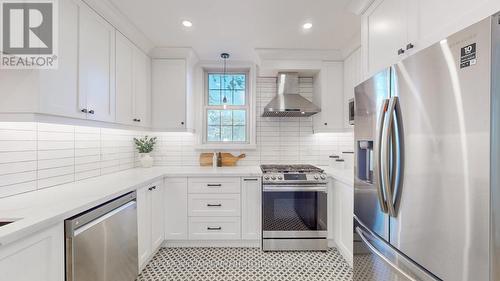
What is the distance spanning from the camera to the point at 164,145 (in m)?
3.25

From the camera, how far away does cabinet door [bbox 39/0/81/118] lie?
1400 millimetres

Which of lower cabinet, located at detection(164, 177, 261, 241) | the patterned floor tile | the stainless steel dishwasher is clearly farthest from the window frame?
the stainless steel dishwasher

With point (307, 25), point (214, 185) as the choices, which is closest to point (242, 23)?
point (307, 25)

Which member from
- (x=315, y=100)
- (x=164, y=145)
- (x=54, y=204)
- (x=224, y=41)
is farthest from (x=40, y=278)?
(x=315, y=100)

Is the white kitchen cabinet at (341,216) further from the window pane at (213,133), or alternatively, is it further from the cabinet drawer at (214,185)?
the window pane at (213,133)

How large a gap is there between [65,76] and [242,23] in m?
1.55

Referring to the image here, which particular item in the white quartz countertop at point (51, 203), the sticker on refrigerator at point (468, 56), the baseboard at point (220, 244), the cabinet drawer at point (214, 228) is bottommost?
the baseboard at point (220, 244)

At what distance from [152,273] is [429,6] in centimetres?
287

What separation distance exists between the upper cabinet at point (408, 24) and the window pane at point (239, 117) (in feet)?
6.18

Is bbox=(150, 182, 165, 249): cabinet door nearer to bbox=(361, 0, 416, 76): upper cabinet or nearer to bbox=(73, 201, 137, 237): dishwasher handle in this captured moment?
bbox=(73, 201, 137, 237): dishwasher handle

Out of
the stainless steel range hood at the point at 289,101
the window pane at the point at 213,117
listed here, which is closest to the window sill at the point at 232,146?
the window pane at the point at 213,117

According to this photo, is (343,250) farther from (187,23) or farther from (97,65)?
(97,65)

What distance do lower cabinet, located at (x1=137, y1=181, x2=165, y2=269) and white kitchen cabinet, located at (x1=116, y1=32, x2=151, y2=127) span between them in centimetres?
76

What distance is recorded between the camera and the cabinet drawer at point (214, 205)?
8.56ft
